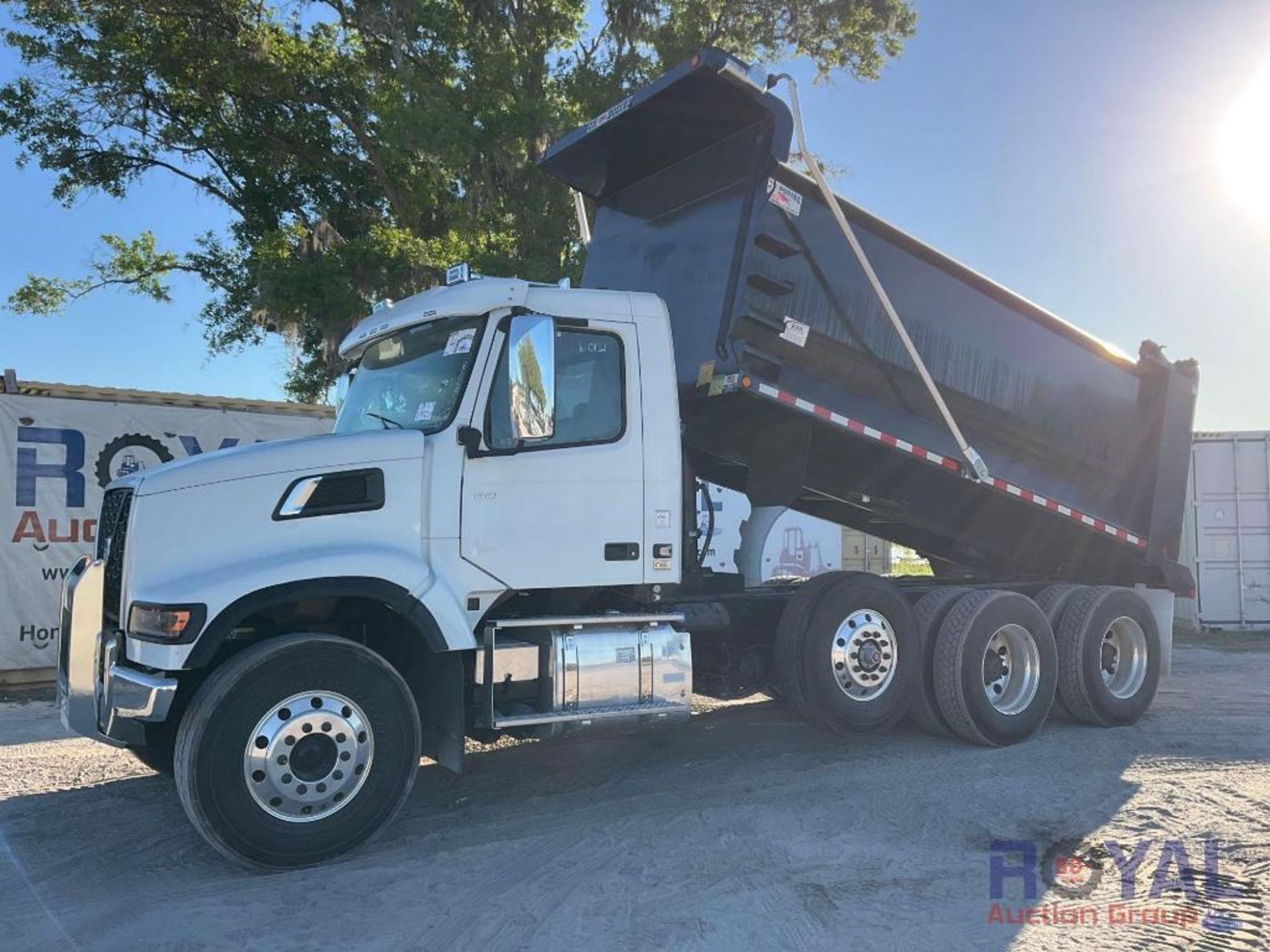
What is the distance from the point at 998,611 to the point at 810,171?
3.43 m

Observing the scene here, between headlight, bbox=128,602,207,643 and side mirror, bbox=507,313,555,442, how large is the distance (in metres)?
1.72

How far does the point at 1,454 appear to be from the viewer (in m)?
9.30

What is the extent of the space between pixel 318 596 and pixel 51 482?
7.09 metres

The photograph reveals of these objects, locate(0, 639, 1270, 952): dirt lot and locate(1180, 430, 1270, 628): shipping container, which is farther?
locate(1180, 430, 1270, 628): shipping container

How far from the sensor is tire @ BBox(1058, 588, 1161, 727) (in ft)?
23.5

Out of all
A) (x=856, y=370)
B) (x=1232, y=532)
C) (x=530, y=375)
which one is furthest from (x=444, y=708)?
(x=1232, y=532)

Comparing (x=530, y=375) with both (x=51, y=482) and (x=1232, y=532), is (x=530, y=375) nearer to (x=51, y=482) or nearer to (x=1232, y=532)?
(x=51, y=482)

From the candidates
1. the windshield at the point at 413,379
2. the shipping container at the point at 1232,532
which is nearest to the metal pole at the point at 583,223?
the windshield at the point at 413,379

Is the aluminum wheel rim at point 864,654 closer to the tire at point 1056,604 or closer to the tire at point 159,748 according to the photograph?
the tire at point 1056,604

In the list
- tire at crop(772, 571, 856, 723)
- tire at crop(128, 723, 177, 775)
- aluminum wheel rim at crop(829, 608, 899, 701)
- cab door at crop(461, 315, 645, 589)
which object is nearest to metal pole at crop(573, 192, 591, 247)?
cab door at crop(461, 315, 645, 589)

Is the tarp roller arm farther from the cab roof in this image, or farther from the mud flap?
the mud flap

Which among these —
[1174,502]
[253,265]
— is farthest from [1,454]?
[1174,502]

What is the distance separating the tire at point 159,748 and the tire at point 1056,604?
6219 millimetres

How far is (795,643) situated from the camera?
233 inches
